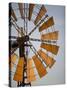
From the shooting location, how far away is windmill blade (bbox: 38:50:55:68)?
2.30 m

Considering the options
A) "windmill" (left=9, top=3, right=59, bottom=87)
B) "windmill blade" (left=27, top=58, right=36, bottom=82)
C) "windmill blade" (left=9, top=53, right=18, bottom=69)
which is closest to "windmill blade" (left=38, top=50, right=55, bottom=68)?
"windmill" (left=9, top=3, right=59, bottom=87)

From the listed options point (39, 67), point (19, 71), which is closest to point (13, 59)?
point (19, 71)

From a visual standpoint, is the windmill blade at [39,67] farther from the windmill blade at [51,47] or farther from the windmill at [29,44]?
the windmill blade at [51,47]

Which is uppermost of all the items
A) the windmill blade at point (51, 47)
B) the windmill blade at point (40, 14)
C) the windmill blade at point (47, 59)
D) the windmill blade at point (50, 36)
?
the windmill blade at point (40, 14)

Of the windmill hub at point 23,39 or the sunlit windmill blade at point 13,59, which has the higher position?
the windmill hub at point 23,39

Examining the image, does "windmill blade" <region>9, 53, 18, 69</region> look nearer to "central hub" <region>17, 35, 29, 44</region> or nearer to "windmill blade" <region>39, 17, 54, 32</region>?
"central hub" <region>17, 35, 29, 44</region>

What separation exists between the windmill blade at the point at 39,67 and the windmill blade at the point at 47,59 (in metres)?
0.05

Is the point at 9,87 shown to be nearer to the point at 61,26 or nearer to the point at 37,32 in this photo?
the point at 37,32

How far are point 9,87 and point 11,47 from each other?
0.33 meters

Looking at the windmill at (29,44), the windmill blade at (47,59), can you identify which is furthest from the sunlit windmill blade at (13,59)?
the windmill blade at (47,59)

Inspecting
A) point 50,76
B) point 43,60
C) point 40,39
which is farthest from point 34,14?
point 50,76

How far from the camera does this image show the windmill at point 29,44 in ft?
7.28

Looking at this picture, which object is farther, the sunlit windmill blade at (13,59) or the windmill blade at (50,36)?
the windmill blade at (50,36)

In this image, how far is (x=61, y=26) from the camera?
2.37 metres
